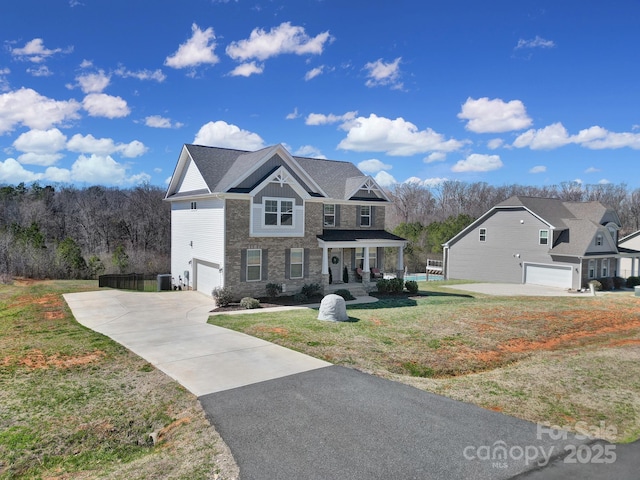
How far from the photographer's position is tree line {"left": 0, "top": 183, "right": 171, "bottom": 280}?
32.1m

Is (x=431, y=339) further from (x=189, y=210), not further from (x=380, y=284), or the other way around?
(x=189, y=210)

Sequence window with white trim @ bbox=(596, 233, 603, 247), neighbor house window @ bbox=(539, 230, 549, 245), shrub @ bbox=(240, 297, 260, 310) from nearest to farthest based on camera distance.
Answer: shrub @ bbox=(240, 297, 260, 310) → window with white trim @ bbox=(596, 233, 603, 247) → neighbor house window @ bbox=(539, 230, 549, 245)

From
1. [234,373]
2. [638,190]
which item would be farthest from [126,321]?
[638,190]

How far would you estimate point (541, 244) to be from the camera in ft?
113

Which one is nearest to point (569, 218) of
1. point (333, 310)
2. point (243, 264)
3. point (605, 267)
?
point (605, 267)

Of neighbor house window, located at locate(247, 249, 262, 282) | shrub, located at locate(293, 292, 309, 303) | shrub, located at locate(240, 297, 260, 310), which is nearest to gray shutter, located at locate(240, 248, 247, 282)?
neighbor house window, located at locate(247, 249, 262, 282)

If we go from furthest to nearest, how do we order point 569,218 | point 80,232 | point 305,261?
point 80,232 < point 569,218 < point 305,261

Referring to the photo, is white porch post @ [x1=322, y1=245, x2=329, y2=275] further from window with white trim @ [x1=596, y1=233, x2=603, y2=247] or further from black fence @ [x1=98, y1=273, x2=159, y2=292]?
window with white trim @ [x1=596, y1=233, x2=603, y2=247]

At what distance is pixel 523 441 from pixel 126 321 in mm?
13983

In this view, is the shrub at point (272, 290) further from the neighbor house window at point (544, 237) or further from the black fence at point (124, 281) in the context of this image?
the neighbor house window at point (544, 237)

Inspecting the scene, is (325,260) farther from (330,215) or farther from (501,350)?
(501,350)

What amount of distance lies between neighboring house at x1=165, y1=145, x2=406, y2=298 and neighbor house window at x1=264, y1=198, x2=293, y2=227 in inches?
2.0

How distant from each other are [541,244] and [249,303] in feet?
82.6

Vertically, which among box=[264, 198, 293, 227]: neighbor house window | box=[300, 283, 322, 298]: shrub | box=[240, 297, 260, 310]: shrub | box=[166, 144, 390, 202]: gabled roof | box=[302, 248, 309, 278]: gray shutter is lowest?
box=[240, 297, 260, 310]: shrub
